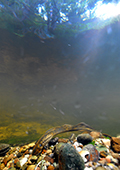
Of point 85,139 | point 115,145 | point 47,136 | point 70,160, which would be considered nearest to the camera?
point 70,160

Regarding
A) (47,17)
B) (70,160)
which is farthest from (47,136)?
(47,17)

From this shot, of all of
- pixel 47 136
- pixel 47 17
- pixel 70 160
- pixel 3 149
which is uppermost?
pixel 47 17

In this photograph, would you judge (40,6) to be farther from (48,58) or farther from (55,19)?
(48,58)

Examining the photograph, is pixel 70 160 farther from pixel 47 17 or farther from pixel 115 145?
pixel 47 17

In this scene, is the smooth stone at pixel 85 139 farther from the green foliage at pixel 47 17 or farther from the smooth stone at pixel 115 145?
the green foliage at pixel 47 17

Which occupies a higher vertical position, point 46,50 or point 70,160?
point 46,50

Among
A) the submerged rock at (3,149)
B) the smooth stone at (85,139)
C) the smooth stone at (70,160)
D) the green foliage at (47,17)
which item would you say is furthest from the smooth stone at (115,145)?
the green foliage at (47,17)

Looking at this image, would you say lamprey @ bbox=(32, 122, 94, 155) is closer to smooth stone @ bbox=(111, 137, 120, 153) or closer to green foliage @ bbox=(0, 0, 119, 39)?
smooth stone @ bbox=(111, 137, 120, 153)

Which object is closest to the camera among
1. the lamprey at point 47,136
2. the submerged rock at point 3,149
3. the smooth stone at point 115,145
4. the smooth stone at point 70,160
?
the smooth stone at point 70,160

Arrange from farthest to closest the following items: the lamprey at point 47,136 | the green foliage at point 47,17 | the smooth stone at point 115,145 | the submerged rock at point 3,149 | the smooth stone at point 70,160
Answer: the green foliage at point 47,17 < the submerged rock at point 3,149 < the lamprey at point 47,136 < the smooth stone at point 115,145 < the smooth stone at point 70,160

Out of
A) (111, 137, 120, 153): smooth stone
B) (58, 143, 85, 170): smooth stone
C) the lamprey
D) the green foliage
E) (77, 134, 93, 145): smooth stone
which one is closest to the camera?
(58, 143, 85, 170): smooth stone

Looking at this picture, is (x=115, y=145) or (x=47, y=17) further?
(x=47, y=17)

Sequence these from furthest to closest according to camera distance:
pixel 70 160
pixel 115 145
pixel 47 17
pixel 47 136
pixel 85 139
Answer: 1. pixel 47 17
2. pixel 47 136
3. pixel 85 139
4. pixel 115 145
5. pixel 70 160

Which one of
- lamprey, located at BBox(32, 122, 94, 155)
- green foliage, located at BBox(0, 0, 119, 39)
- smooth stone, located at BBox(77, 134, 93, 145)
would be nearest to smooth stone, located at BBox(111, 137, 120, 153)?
Answer: smooth stone, located at BBox(77, 134, 93, 145)
